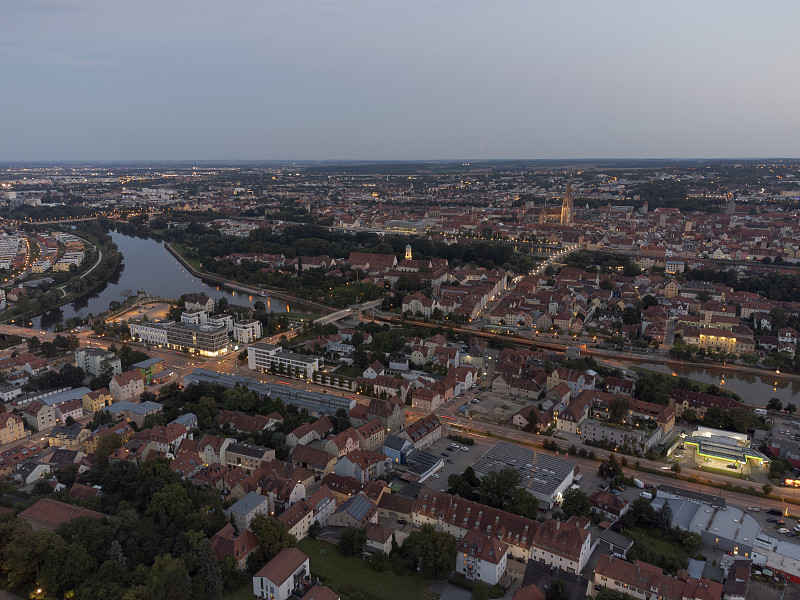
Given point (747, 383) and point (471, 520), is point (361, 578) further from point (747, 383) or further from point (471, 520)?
point (747, 383)

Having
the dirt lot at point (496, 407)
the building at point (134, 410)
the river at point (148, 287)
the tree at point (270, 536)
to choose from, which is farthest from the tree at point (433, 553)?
the river at point (148, 287)

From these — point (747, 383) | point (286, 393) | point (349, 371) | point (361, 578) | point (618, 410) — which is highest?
point (618, 410)

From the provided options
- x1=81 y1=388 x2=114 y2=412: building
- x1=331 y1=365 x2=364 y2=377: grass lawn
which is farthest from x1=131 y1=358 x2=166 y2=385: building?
x1=331 y1=365 x2=364 y2=377: grass lawn

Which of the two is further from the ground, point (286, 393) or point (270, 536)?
point (270, 536)

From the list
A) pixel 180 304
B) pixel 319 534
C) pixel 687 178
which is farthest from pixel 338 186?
pixel 319 534

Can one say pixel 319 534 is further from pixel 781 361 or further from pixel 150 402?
pixel 781 361

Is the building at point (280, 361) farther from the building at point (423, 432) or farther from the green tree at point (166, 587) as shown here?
the green tree at point (166, 587)

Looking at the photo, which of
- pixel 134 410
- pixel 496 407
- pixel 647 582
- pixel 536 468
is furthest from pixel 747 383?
pixel 134 410
